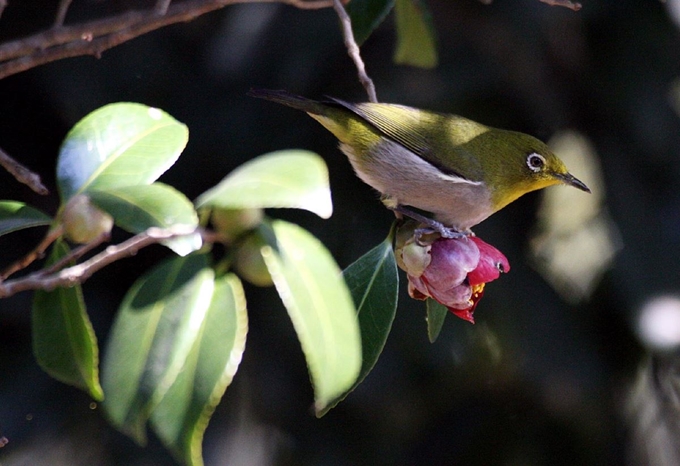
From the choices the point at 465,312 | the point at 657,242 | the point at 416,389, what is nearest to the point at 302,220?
the point at 416,389

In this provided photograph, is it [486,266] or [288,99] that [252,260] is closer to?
[486,266]

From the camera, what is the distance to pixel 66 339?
4.97ft

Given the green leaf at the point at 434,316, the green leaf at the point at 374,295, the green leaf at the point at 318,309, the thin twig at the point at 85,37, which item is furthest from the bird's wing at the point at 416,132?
the green leaf at the point at 318,309

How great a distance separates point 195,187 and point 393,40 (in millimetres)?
1358

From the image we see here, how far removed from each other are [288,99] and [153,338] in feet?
5.37

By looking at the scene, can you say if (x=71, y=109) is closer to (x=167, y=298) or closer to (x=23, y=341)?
(x=23, y=341)

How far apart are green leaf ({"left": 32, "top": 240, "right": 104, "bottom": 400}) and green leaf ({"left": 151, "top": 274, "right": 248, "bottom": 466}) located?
301 mm

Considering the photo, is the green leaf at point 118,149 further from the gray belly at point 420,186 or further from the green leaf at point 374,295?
the gray belly at point 420,186

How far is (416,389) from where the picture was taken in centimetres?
405

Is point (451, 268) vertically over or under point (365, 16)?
under

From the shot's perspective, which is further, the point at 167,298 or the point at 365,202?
the point at 365,202

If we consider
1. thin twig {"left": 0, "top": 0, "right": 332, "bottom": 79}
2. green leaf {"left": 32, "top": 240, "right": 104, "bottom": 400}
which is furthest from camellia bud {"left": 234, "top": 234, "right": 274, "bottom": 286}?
thin twig {"left": 0, "top": 0, "right": 332, "bottom": 79}

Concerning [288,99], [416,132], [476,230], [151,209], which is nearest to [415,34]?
[416,132]

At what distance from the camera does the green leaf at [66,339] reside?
149cm
